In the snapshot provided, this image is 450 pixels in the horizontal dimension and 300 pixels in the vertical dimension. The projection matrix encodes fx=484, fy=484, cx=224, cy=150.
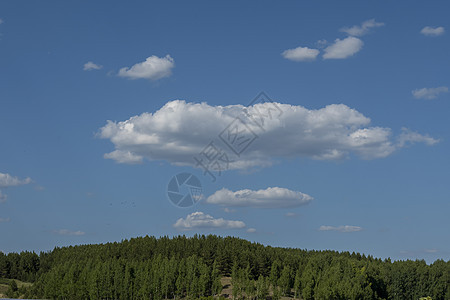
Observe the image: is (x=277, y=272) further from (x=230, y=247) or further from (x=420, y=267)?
(x=420, y=267)

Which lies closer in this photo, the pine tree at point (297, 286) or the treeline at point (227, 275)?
the treeline at point (227, 275)

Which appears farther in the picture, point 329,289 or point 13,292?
point 13,292

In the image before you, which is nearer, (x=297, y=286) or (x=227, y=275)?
(x=297, y=286)

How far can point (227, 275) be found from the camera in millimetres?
159500

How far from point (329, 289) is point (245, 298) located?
88.0ft

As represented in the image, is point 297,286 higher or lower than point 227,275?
lower

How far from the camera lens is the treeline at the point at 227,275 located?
5167 inches

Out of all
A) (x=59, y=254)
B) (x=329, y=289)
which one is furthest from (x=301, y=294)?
(x=59, y=254)

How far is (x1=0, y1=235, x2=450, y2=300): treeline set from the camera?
131m

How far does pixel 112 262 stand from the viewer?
142625mm

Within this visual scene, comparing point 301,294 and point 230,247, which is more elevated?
point 230,247

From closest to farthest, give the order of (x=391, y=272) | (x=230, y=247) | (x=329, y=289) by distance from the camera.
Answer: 1. (x=329, y=289)
2. (x=391, y=272)
3. (x=230, y=247)

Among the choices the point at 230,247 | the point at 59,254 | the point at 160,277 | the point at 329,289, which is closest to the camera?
the point at 329,289

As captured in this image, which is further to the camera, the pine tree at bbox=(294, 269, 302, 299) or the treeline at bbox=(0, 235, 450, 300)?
the pine tree at bbox=(294, 269, 302, 299)
